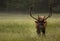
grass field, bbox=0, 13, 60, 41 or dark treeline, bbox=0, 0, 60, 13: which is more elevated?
grass field, bbox=0, 13, 60, 41

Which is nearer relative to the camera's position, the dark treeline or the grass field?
the grass field

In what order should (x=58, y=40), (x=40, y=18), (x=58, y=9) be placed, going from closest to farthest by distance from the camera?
1. (x=58, y=40)
2. (x=40, y=18)
3. (x=58, y=9)

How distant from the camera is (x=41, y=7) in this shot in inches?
2223

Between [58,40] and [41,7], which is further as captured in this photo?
[41,7]

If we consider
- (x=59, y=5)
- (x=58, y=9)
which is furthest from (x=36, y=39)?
(x=59, y=5)

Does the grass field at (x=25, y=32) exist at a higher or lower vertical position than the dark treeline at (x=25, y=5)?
higher

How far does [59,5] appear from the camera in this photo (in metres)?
56.8

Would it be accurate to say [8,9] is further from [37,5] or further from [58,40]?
[58,40]

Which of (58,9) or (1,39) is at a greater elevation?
(1,39)

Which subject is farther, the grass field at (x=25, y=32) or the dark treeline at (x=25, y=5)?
the dark treeline at (x=25, y=5)

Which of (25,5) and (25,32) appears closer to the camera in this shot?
(25,32)

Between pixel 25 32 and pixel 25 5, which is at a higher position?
pixel 25 32

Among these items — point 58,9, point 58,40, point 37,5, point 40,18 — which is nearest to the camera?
point 58,40

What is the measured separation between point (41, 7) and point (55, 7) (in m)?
2.87
